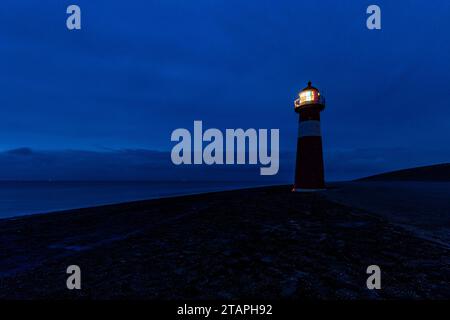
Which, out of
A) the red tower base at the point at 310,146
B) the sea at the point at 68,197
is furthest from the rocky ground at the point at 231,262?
the sea at the point at 68,197

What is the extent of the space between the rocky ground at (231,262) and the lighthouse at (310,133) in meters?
11.8

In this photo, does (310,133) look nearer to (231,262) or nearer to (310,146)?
(310,146)

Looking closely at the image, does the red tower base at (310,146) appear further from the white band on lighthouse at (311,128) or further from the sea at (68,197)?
the sea at (68,197)

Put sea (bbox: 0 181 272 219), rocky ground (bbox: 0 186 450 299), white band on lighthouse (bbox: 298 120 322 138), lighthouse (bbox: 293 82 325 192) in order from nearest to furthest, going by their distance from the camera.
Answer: rocky ground (bbox: 0 186 450 299) → lighthouse (bbox: 293 82 325 192) → white band on lighthouse (bbox: 298 120 322 138) → sea (bbox: 0 181 272 219)

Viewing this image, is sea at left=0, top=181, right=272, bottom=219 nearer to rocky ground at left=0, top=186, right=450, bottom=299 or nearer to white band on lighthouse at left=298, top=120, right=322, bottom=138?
rocky ground at left=0, top=186, right=450, bottom=299

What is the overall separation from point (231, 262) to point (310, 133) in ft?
56.9

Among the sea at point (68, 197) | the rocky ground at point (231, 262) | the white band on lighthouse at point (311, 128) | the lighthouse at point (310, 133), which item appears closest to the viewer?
the rocky ground at point (231, 262)

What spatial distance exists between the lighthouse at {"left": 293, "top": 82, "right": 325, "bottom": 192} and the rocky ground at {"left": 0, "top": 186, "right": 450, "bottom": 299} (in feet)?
38.7

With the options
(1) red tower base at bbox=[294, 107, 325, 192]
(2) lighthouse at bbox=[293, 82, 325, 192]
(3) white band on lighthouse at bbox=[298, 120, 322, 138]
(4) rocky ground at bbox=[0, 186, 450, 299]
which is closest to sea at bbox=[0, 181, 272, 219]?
(4) rocky ground at bbox=[0, 186, 450, 299]

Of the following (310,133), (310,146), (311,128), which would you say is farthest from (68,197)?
(311,128)

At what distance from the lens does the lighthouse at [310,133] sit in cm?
1958

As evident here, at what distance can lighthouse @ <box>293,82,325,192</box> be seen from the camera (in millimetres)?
19578

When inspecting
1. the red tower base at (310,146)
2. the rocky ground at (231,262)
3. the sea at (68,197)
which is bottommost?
the sea at (68,197)

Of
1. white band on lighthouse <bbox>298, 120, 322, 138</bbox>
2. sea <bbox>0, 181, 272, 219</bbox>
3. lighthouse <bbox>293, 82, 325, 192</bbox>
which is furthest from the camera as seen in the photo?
sea <bbox>0, 181, 272, 219</bbox>
